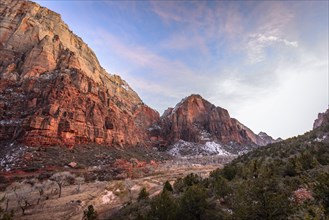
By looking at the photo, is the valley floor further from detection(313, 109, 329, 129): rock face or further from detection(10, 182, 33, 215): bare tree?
detection(313, 109, 329, 129): rock face

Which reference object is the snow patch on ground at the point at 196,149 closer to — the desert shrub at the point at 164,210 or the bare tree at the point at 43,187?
the bare tree at the point at 43,187

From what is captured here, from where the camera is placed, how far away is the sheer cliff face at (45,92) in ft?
312

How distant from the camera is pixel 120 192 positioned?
6538 cm

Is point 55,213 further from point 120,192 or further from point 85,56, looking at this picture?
point 85,56

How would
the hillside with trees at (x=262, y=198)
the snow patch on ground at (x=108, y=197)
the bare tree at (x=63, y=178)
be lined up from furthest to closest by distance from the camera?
the bare tree at (x=63, y=178) → the snow patch on ground at (x=108, y=197) → the hillside with trees at (x=262, y=198)

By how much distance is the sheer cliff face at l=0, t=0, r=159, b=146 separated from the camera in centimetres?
9500

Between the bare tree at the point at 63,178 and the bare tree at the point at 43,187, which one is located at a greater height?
the bare tree at the point at 63,178

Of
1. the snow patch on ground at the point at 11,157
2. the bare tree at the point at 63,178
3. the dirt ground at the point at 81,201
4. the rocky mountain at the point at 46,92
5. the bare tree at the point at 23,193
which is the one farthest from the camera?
the rocky mountain at the point at 46,92

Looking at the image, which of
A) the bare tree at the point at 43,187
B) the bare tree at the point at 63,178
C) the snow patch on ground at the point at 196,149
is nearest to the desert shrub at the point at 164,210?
the bare tree at the point at 43,187

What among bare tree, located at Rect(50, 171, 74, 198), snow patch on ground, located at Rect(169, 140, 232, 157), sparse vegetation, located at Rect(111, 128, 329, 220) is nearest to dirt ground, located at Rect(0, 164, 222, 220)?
bare tree, located at Rect(50, 171, 74, 198)

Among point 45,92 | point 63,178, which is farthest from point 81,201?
point 45,92

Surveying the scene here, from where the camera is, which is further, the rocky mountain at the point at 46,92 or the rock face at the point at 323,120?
the rocky mountain at the point at 46,92

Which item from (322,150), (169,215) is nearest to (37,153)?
(169,215)

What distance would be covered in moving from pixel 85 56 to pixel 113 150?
302 feet
